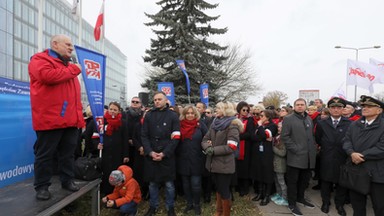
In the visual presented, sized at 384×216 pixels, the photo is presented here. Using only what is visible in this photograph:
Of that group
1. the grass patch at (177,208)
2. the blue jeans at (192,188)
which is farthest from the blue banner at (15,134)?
the blue jeans at (192,188)

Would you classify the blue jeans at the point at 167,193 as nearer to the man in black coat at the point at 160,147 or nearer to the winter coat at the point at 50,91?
the man in black coat at the point at 160,147

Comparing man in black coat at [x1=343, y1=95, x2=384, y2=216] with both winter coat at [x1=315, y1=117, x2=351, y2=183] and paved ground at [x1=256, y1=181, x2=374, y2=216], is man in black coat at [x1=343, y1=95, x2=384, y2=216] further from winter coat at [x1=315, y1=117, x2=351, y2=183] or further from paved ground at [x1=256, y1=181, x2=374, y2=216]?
paved ground at [x1=256, y1=181, x2=374, y2=216]

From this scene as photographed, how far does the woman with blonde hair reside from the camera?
423 cm

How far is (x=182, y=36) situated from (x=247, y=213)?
1389cm

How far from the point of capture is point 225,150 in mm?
4203

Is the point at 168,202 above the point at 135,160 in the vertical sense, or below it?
below

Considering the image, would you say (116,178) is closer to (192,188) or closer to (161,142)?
(161,142)

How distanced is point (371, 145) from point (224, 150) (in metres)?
2.05

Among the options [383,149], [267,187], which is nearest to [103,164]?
[267,187]

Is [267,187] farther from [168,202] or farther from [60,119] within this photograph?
[60,119]

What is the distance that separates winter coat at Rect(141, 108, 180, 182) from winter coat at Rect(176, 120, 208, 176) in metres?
0.22

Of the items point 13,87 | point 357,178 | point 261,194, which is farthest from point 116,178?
point 357,178

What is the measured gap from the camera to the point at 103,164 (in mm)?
5375

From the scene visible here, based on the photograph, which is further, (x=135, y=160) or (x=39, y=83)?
(x=135, y=160)
